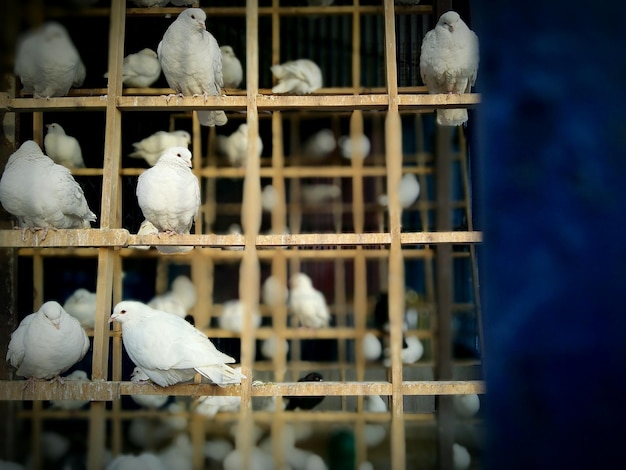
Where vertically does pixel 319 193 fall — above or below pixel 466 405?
above

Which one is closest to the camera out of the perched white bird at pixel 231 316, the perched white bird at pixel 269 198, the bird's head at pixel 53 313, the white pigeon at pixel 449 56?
the bird's head at pixel 53 313

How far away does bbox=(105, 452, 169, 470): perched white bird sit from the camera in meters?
2.28

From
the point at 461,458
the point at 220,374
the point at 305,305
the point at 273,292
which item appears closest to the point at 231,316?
the point at 273,292

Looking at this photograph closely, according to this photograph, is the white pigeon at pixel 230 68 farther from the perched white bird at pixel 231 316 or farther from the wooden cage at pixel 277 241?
the perched white bird at pixel 231 316

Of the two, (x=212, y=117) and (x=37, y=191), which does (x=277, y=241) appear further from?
(x=37, y=191)

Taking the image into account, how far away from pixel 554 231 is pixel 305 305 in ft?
8.46

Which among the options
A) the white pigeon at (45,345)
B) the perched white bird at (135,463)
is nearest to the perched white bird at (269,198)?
the perched white bird at (135,463)

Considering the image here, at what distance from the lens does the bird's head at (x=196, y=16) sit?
2234 millimetres

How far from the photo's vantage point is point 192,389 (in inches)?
79.2

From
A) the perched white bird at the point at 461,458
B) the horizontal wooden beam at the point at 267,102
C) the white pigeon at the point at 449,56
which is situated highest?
the white pigeon at the point at 449,56

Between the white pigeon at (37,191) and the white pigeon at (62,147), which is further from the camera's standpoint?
the white pigeon at (62,147)

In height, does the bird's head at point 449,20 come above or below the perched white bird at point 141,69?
below

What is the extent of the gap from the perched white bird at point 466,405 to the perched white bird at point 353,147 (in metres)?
1.17

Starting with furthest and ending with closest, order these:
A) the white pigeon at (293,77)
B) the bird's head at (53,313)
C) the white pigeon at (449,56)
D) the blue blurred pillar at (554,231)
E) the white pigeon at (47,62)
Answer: the white pigeon at (293,77) → the white pigeon at (449,56) → the white pigeon at (47,62) → the bird's head at (53,313) → the blue blurred pillar at (554,231)
